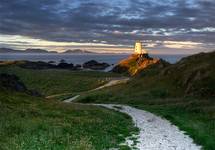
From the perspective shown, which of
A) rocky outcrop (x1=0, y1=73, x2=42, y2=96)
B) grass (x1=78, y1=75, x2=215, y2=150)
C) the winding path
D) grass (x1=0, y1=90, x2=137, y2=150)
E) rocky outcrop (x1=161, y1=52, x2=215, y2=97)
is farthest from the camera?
rocky outcrop (x1=0, y1=73, x2=42, y2=96)

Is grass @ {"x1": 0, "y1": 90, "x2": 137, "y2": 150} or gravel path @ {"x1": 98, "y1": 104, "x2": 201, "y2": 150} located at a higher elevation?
grass @ {"x1": 0, "y1": 90, "x2": 137, "y2": 150}

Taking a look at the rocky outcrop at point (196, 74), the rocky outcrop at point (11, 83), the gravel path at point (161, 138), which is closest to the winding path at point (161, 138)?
the gravel path at point (161, 138)

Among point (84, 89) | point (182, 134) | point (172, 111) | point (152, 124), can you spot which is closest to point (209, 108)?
point (172, 111)

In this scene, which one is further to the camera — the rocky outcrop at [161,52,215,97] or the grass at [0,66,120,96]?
the grass at [0,66,120,96]

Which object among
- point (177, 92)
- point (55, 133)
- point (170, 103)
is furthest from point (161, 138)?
point (177, 92)

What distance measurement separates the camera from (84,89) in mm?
128125

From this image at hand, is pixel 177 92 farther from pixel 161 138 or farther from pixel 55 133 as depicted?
pixel 55 133

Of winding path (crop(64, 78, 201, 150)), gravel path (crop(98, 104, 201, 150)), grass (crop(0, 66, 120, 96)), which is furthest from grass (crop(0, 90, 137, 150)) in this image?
grass (crop(0, 66, 120, 96))

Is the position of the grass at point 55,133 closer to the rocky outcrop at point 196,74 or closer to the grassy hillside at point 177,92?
the grassy hillside at point 177,92

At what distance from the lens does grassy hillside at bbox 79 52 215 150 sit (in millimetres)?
53744

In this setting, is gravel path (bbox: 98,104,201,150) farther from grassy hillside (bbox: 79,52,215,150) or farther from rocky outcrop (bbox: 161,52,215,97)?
rocky outcrop (bbox: 161,52,215,97)

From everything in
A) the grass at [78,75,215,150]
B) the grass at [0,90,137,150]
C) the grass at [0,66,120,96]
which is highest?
the grass at [0,90,137,150]

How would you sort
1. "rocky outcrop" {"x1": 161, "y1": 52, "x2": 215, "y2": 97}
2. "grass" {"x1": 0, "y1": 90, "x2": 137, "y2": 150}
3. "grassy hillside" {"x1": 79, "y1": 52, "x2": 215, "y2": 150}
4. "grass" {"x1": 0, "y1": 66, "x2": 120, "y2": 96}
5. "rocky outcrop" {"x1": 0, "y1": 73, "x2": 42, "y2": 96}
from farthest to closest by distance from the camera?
"grass" {"x1": 0, "y1": 66, "x2": 120, "y2": 96} → "rocky outcrop" {"x1": 0, "y1": 73, "x2": 42, "y2": 96} → "rocky outcrop" {"x1": 161, "y1": 52, "x2": 215, "y2": 97} → "grassy hillside" {"x1": 79, "y1": 52, "x2": 215, "y2": 150} → "grass" {"x1": 0, "y1": 90, "x2": 137, "y2": 150}

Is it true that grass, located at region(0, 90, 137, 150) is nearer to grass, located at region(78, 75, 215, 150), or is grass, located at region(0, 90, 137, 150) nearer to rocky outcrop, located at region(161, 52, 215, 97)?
grass, located at region(78, 75, 215, 150)
